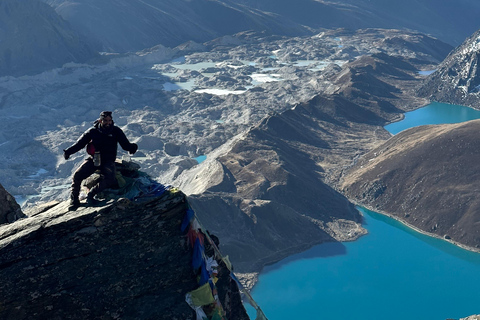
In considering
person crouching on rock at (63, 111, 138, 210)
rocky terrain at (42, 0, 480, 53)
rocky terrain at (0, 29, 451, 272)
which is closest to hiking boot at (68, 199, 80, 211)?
person crouching on rock at (63, 111, 138, 210)

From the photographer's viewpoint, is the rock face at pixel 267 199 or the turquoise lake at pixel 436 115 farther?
the turquoise lake at pixel 436 115

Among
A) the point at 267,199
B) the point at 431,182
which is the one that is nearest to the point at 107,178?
the point at 267,199

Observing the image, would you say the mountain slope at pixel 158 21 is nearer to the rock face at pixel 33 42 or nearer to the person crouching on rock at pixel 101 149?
the rock face at pixel 33 42

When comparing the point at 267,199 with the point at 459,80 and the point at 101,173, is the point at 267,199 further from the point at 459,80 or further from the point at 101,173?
the point at 459,80

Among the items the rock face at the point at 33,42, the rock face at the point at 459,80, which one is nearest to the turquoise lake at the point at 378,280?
the rock face at the point at 459,80

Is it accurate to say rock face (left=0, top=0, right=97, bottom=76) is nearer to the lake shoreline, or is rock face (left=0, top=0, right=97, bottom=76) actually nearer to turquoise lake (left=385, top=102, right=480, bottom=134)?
turquoise lake (left=385, top=102, right=480, bottom=134)

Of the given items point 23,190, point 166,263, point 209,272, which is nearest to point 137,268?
point 166,263
